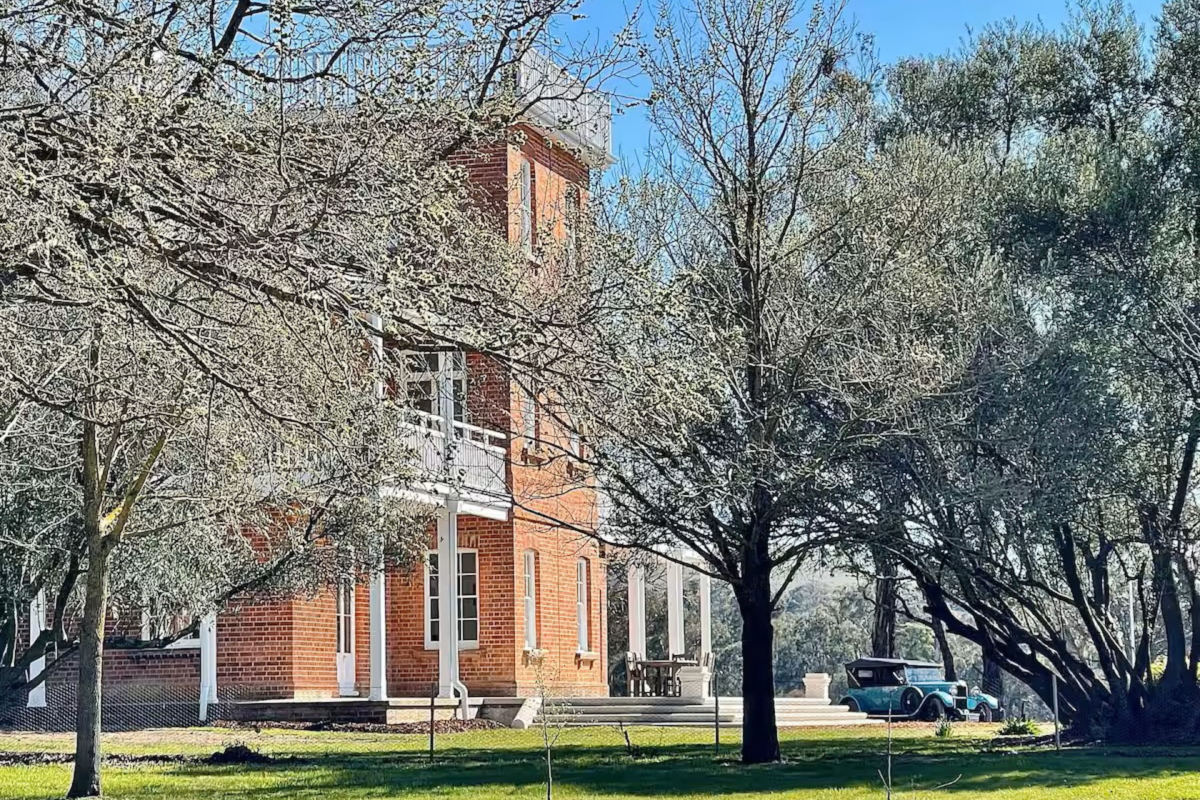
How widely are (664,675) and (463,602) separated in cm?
435

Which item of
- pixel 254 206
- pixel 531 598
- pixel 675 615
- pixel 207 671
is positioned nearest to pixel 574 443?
pixel 254 206

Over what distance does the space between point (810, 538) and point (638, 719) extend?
898 centimetres

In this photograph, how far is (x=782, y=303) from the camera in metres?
15.4

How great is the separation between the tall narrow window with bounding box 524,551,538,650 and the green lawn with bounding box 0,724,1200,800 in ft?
20.1

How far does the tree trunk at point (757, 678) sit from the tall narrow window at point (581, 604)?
1290 centimetres

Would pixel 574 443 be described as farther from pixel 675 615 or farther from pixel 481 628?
pixel 675 615

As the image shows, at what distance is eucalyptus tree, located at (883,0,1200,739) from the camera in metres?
16.0

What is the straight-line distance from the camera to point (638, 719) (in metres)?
24.2

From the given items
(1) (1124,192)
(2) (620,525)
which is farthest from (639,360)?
(1) (1124,192)

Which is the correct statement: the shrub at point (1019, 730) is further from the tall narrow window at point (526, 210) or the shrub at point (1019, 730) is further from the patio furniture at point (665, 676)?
the tall narrow window at point (526, 210)

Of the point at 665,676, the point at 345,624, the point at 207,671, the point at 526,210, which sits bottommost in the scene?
the point at 665,676

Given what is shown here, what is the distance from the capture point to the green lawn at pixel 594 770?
13.1 meters

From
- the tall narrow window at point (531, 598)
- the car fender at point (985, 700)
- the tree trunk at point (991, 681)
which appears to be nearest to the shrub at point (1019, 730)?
the tall narrow window at point (531, 598)

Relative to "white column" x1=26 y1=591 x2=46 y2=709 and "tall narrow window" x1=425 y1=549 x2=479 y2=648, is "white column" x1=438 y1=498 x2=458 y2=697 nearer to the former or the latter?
"tall narrow window" x1=425 y1=549 x2=479 y2=648
